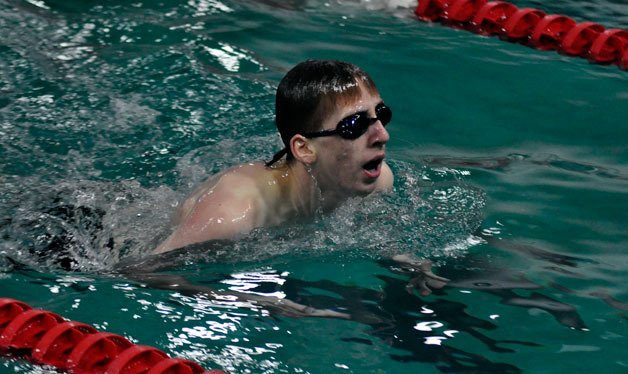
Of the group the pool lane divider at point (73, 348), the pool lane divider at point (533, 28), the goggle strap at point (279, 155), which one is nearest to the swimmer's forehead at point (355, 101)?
the goggle strap at point (279, 155)

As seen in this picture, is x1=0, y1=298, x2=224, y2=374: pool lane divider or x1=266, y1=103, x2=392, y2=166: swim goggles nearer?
x1=0, y1=298, x2=224, y2=374: pool lane divider

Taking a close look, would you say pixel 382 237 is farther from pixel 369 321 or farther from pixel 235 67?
pixel 235 67

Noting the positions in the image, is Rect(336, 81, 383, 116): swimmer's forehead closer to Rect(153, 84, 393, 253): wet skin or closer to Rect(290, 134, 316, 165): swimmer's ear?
Rect(153, 84, 393, 253): wet skin

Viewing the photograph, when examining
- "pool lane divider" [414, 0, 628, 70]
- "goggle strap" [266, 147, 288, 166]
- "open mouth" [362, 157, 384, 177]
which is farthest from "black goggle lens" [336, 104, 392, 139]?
"pool lane divider" [414, 0, 628, 70]

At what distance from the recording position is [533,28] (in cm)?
655

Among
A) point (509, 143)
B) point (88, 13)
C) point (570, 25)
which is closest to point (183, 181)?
point (509, 143)

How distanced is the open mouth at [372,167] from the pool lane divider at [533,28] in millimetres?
2836

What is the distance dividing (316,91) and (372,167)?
39 cm

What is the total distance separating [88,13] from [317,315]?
393 cm

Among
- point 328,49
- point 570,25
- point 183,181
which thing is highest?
point 570,25

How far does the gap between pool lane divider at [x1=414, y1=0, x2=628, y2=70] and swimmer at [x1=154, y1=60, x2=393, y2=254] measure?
2819mm

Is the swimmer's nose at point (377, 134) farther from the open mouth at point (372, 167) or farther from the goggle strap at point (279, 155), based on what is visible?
the goggle strap at point (279, 155)

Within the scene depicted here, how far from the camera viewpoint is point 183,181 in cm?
484

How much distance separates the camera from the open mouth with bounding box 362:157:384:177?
12.9ft
